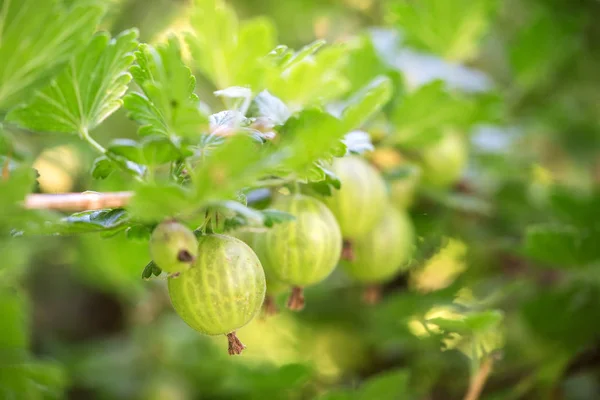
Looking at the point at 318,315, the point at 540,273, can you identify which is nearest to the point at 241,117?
the point at 318,315

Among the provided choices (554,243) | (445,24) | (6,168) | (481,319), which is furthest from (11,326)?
(445,24)

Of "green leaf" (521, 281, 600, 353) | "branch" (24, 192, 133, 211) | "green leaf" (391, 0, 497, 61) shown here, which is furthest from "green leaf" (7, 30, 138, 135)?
"green leaf" (521, 281, 600, 353)

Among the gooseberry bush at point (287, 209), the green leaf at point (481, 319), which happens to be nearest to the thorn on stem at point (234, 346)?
the gooseberry bush at point (287, 209)

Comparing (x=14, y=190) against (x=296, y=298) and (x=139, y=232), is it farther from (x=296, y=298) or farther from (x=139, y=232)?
(x=296, y=298)

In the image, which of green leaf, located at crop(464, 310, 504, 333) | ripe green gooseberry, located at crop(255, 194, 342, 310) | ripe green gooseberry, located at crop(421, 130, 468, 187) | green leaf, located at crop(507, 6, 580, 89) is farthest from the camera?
green leaf, located at crop(507, 6, 580, 89)

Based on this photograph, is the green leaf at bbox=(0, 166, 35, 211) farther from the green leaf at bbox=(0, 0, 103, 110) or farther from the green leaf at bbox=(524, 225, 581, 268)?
the green leaf at bbox=(524, 225, 581, 268)

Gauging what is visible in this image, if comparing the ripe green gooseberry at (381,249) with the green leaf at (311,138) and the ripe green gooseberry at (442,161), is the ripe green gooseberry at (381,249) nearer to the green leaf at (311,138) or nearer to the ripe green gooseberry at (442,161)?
the ripe green gooseberry at (442,161)
